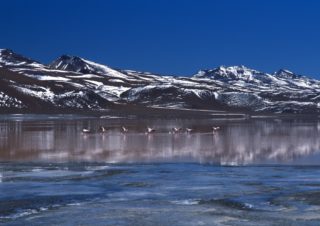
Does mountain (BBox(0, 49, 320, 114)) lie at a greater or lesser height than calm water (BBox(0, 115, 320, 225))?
greater

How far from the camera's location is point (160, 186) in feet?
59.5

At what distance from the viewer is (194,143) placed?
121 feet

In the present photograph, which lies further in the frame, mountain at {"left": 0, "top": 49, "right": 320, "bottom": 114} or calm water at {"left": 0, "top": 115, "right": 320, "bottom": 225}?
mountain at {"left": 0, "top": 49, "right": 320, "bottom": 114}

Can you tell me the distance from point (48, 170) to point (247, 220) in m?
10.9

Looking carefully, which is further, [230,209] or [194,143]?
[194,143]

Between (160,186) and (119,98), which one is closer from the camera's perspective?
(160,186)

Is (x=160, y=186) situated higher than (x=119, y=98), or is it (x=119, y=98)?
(x=119, y=98)

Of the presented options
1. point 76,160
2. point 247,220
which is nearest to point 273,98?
point 76,160

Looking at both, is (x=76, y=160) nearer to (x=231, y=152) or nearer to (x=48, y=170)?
(x=48, y=170)

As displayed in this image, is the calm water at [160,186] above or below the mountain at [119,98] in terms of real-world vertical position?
below

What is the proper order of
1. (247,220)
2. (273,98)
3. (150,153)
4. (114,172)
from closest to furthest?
1. (247,220)
2. (114,172)
3. (150,153)
4. (273,98)

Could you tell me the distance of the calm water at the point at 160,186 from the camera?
1334 centimetres

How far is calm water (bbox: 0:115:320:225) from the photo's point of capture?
43.8ft

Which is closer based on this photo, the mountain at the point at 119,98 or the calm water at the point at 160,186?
the calm water at the point at 160,186
